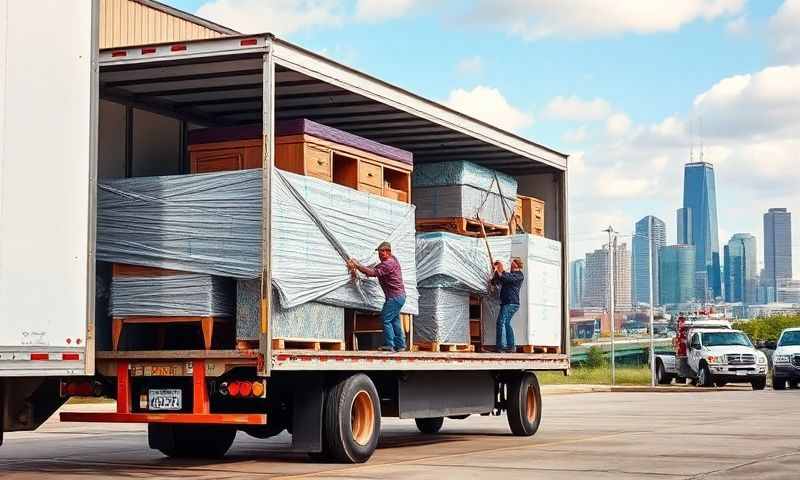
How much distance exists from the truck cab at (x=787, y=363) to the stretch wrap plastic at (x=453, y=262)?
24.7 metres

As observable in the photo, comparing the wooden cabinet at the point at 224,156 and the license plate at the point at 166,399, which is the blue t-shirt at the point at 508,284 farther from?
the license plate at the point at 166,399


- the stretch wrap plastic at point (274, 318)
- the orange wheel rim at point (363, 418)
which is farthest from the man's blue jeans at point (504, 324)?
the stretch wrap plastic at point (274, 318)

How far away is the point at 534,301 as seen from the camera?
1828cm

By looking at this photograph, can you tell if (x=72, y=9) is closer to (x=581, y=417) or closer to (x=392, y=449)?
(x=392, y=449)

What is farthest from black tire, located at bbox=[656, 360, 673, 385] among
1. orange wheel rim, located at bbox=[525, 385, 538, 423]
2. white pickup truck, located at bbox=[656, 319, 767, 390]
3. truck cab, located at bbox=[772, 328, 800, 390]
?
orange wheel rim, located at bbox=[525, 385, 538, 423]

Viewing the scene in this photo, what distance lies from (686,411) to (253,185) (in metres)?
15.7

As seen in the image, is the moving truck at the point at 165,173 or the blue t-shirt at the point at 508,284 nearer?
the moving truck at the point at 165,173

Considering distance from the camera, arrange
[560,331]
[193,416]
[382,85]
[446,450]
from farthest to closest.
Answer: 1. [560,331]
2. [446,450]
3. [382,85]
4. [193,416]

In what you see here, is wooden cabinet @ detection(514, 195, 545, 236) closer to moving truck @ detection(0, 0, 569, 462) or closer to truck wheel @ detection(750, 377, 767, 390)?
moving truck @ detection(0, 0, 569, 462)

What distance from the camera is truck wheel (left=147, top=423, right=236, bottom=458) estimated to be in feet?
49.5

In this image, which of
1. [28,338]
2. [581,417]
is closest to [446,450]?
[28,338]

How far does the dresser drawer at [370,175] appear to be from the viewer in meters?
14.6

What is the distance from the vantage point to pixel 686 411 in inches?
1030

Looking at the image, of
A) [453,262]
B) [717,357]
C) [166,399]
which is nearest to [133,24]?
[453,262]
